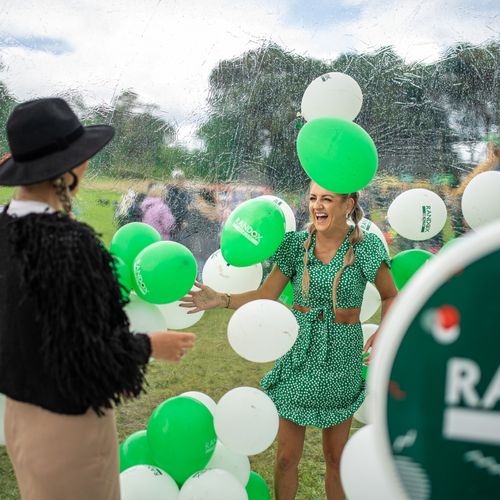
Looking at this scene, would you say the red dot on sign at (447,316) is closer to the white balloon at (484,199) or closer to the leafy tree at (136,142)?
the white balloon at (484,199)

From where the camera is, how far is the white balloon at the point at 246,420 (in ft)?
6.40

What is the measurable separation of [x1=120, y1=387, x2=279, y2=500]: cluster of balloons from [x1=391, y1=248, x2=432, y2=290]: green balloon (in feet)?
2.48

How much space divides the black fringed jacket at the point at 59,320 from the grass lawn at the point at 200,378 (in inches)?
60.0

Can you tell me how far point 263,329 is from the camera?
1882 mm

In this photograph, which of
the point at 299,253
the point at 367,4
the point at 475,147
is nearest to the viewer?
the point at 299,253

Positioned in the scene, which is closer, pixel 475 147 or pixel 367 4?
pixel 367 4

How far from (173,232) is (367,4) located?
2.83 meters

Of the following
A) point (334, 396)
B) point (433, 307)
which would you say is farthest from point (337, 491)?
point (433, 307)

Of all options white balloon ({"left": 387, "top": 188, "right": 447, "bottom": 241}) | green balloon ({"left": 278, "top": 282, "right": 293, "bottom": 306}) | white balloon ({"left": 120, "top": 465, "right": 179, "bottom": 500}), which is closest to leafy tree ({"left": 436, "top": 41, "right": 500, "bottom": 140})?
white balloon ({"left": 387, "top": 188, "right": 447, "bottom": 241})

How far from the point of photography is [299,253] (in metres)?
2.18

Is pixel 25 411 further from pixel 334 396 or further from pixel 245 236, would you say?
pixel 334 396

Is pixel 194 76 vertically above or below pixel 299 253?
above

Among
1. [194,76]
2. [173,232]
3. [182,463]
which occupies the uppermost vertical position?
[194,76]

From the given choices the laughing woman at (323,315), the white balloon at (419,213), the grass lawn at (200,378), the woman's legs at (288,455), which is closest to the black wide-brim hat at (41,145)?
the laughing woman at (323,315)
